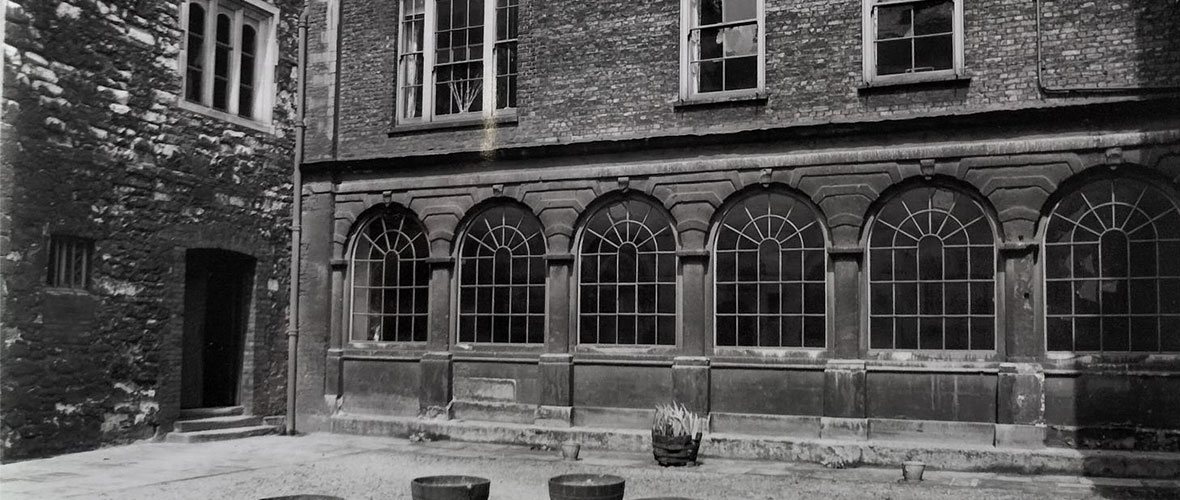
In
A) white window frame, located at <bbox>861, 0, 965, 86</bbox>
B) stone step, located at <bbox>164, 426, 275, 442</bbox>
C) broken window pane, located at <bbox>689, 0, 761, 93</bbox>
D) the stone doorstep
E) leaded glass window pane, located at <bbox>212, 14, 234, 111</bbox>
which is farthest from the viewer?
leaded glass window pane, located at <bbox>212, 14, 234, 111</bbox>

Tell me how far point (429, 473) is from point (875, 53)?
22.4 ft

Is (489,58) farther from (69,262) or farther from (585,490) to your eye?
(585,490)

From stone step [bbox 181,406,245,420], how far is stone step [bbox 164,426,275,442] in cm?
30

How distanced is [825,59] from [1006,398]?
14.1 feet

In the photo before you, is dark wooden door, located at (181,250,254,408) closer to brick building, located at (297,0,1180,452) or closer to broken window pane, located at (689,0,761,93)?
brick building, located at (297,0,1180,452)

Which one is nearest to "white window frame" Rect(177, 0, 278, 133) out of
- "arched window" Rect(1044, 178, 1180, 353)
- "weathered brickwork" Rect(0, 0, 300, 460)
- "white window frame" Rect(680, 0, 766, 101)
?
"weathered brickwork" Rect(0, 0, 300, 460)

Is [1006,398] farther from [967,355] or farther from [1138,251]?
[1138,251]

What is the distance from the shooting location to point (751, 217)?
12.1 meters

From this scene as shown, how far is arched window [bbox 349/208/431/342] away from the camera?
1389 cm

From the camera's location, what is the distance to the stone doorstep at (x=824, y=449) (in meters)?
10.2

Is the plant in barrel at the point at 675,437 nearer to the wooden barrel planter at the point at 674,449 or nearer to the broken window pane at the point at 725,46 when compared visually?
the wooden barrel planter at the point at 674,449

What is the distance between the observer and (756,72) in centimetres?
1220

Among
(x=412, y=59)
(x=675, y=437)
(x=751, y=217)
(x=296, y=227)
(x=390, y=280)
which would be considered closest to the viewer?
(x=675, y=437)

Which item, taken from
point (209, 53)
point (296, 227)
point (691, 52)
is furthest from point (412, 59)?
point (691, 52)
